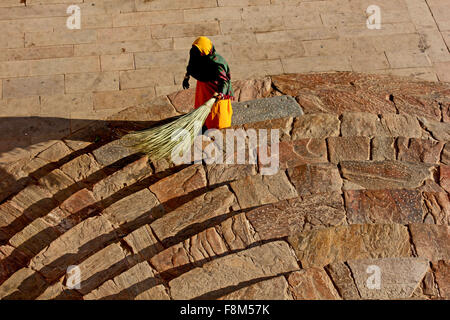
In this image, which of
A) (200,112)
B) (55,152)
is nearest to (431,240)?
(200,112)

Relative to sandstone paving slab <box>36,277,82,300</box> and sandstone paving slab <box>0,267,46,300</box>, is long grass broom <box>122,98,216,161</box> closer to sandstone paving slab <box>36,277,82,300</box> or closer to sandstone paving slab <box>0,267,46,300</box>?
sandstone paving slab <box>36,277,82,300</box>

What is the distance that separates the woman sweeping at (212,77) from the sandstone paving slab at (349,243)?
2234 mm

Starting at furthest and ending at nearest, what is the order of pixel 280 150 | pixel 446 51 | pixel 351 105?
pixel 446 51 < pixel 351 105 < pixel 280 150

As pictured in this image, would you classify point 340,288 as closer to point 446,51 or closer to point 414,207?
point 414,207

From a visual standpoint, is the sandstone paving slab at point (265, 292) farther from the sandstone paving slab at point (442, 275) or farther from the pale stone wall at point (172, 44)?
the pale stone wall at point (172, 44)

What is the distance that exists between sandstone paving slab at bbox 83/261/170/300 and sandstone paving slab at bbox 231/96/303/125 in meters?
3.04

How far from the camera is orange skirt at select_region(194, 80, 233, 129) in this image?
7.55 metres

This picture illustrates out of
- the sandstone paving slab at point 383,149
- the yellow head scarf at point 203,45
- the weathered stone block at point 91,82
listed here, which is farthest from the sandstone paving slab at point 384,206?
the weathered stone block at point 91,82

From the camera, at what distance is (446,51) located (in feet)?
34.8

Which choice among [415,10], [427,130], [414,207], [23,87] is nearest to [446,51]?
[415,10]

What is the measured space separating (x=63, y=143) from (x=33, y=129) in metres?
0.87

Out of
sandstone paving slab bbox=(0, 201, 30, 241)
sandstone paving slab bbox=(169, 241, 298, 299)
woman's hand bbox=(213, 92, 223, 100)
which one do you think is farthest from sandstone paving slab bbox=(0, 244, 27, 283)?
woman's hand bbox=(213, 92, 223, 100)
